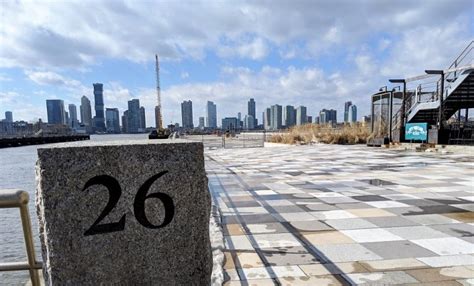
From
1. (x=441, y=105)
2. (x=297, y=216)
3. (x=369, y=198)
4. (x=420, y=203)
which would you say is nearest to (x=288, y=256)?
(x=297, y=216)

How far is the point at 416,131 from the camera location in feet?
64.5

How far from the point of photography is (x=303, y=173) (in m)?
11.0

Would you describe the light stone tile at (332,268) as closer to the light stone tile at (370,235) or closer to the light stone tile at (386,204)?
the light stone tile at (370,235)

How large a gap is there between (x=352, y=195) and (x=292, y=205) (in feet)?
5.87

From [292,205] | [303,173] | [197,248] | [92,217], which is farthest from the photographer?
[303,173]

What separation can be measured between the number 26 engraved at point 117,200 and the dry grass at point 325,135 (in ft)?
92.2

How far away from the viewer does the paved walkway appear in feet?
11.2

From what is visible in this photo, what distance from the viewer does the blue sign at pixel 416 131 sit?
19.0 m

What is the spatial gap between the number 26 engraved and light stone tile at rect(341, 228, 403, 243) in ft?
10.3

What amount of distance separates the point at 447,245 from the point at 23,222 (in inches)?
197

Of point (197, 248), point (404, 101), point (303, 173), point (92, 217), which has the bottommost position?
point (303, 173)

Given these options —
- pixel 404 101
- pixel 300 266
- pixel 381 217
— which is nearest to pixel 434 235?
pixel 381 217

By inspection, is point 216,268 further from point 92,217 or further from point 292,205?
point 292,205

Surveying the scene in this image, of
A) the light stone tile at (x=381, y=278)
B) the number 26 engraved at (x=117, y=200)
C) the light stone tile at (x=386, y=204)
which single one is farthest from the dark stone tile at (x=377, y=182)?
the number 26 engraved at (x=117, y=200)
